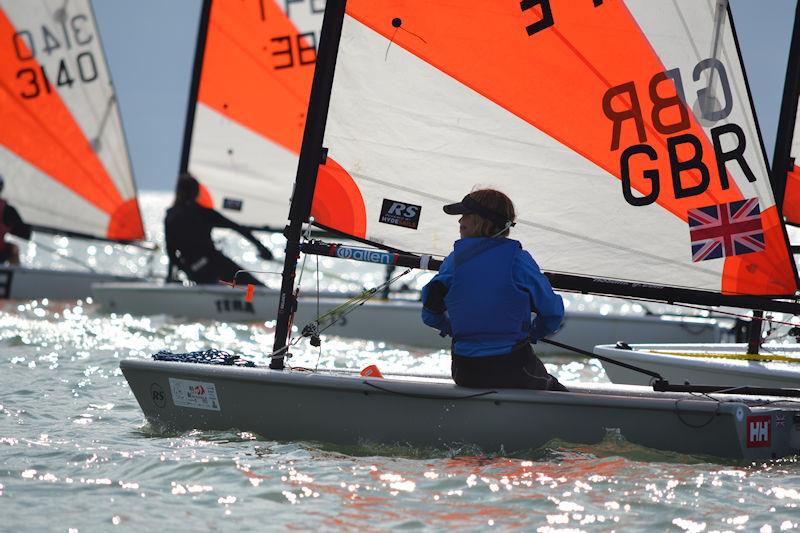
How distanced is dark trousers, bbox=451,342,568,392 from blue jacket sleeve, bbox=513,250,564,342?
16 cm

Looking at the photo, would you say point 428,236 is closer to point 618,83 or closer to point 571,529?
point 618,83

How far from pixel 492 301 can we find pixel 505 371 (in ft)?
0.93

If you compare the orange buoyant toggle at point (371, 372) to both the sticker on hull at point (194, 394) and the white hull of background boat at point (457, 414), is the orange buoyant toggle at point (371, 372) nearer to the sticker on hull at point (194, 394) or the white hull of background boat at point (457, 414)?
the white hull of background boat at point (457, 414)

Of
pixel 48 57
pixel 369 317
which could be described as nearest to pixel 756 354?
pixel 369 317

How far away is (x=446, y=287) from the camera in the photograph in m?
4.34

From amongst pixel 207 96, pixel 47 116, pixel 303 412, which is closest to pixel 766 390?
pixel 303 412

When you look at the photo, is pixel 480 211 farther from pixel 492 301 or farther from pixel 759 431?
pixel 759 431

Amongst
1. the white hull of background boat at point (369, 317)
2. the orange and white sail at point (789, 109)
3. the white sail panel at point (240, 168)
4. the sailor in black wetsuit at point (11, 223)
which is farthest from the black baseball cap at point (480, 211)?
the sailor in black wetsuit at point (11, 223)

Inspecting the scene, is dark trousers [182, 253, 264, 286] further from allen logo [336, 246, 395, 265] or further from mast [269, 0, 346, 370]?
allen logo [336, 246, 395, 265]

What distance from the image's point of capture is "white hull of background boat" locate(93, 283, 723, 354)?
8.79 metres

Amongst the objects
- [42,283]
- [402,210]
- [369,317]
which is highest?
[402,210]

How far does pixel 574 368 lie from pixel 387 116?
3532 millimetres

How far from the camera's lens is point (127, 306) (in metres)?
10.2

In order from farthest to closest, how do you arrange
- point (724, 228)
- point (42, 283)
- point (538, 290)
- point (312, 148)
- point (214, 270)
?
point (42, 283)
point (214, 270)
point (724, 228)
point (312, 148)
point (538, 290)
